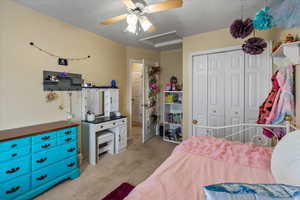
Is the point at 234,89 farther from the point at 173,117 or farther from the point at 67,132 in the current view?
the point at 67,132

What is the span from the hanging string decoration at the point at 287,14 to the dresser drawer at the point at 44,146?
3050 mm

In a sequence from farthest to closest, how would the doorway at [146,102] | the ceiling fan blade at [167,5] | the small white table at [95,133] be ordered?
the doorway at [146,102], the small white table at [95,133], the ceiling fan blade at [167,5]

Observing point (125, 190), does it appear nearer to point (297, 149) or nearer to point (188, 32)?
point (297, 149)

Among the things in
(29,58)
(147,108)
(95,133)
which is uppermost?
(29,58)

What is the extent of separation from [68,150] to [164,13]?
2569 mm

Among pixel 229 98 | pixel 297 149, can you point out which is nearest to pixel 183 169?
pixel 297 149

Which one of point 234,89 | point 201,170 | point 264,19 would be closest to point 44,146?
point 201,170

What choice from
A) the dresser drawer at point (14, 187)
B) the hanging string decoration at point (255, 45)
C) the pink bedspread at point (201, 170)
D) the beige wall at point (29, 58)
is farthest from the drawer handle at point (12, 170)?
the hanging string decoration at point (255, 45)

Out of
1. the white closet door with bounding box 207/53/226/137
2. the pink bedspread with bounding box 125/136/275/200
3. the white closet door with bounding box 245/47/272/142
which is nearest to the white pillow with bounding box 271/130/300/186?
the pink bedspread with bounding box 125/136/275/200

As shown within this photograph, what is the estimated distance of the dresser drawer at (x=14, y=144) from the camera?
4.98 feet

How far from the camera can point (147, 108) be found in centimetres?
385

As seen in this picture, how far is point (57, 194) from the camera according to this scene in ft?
6.01

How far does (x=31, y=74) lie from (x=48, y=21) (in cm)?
91

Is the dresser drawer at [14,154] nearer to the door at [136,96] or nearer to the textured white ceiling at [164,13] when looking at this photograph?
the textured white ceiling at [164,13]
